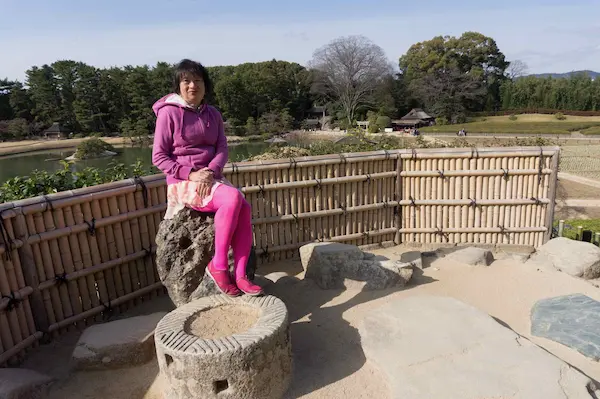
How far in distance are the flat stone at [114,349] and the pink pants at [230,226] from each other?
1.06 meters

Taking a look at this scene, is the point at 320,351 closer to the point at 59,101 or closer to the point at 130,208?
the point at 130,208

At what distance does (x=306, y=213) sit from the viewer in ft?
22.5

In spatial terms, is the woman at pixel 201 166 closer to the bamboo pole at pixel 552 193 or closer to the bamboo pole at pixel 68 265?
the bamboo pole at pixel 68 265

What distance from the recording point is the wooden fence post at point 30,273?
4219 millimetres

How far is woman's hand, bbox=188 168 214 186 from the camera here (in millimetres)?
3944

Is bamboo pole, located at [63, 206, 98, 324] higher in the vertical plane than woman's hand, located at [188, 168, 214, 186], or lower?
lower

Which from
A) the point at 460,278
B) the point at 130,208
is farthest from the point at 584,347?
the point at 130,208

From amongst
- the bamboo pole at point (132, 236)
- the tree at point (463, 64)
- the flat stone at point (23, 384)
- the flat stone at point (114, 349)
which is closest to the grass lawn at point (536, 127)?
the tree at point (463, 64)

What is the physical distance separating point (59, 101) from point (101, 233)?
4906 cm

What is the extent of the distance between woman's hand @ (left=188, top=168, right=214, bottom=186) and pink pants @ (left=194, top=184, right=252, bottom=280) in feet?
0.39

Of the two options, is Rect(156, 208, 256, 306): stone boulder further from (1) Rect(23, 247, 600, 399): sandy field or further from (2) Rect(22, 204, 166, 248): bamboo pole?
(2) Rect(22, 204, 166, 248): bamboo pole

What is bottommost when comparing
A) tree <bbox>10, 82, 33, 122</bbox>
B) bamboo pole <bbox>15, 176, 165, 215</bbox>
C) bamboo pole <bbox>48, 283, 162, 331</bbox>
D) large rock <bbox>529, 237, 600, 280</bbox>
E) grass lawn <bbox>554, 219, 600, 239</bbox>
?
grass lawn <bbox>554, 219, 600, 239</bbox>

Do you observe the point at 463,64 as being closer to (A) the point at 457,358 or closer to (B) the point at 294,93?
(B) the point at 294,93

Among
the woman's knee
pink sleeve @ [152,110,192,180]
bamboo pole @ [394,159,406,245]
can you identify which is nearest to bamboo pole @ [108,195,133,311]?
pink sleeve @ [152,110,192,180]
